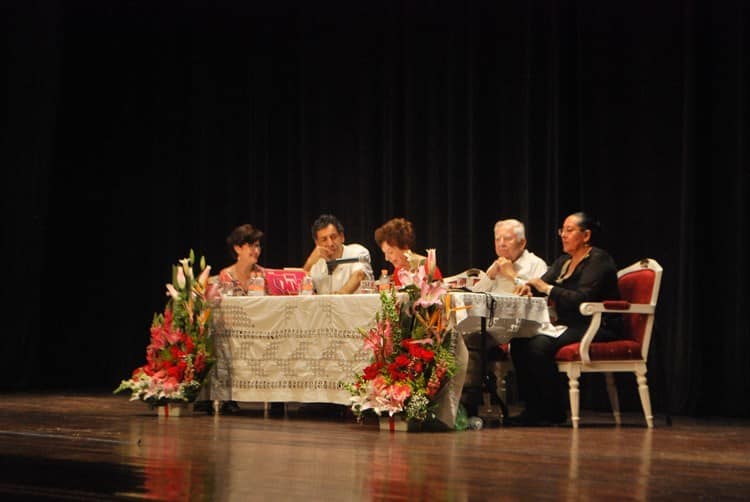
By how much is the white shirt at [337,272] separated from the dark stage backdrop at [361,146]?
41.0 inches

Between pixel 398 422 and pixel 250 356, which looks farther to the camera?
pixel 250 356

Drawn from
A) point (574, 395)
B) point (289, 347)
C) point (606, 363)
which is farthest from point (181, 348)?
point (606, 363)

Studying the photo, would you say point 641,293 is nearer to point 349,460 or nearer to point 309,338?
point 309,338

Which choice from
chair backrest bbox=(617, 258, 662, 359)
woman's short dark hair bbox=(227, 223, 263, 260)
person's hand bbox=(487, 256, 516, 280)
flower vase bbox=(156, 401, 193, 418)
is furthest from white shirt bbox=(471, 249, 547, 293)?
flower vase bbox=(156, 401, 193, 418)

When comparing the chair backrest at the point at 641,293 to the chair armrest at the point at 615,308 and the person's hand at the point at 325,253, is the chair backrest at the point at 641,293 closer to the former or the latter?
the chair armrest at the point at 615,308

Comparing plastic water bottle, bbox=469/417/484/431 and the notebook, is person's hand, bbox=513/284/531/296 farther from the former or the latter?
the notebook

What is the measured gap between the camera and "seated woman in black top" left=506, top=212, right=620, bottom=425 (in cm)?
530

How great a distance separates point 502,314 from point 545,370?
471 millimetres

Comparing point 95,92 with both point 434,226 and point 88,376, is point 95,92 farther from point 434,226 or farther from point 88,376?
point 434,226

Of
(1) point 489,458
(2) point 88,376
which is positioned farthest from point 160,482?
(2) point 88,376

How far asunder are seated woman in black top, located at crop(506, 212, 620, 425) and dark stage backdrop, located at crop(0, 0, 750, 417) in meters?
0.82

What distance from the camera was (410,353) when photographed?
4793 mm

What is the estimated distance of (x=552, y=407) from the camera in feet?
17.4

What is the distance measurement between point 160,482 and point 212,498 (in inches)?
12.9
